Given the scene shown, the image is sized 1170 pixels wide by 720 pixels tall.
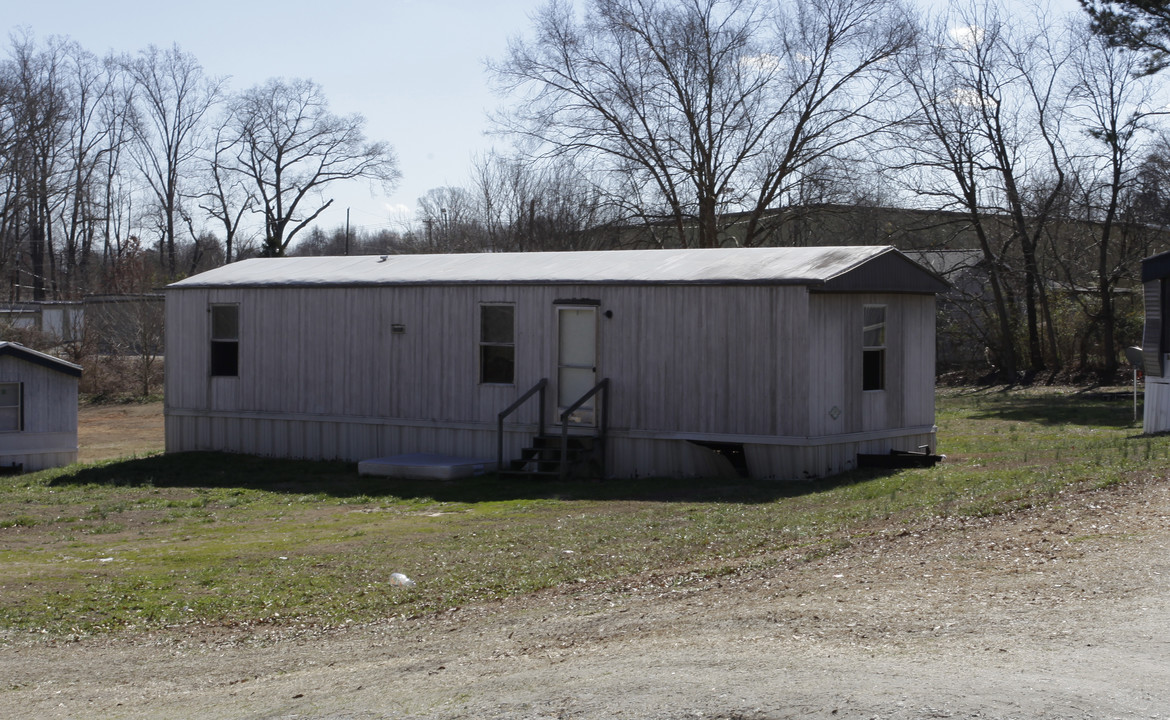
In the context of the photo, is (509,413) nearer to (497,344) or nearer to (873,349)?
(497,344)

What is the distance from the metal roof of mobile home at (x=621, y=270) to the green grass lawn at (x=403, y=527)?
8.61ft

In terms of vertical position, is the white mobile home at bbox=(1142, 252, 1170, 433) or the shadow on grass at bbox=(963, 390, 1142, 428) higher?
the white mobile home at bbox=(1142, 252, 1170, 433)

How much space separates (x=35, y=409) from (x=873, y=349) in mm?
14043

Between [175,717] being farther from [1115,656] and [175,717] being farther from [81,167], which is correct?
[81,167]

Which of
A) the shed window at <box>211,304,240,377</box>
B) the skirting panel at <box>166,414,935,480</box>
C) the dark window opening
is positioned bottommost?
the skirting panel at <box>166,414,935,480</box>

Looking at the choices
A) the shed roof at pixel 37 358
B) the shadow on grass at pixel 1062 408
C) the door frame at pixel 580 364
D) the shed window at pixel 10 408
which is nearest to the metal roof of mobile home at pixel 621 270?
the door frame at pixel 580 364

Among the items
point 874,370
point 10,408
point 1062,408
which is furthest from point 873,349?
point 10,408

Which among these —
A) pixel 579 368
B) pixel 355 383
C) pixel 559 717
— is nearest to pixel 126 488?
pixel 355 383

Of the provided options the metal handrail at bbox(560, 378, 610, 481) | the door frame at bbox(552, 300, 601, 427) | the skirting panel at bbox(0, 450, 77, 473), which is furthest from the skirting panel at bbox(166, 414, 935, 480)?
the skirting panel at bbox(0, 450, 77, 473)

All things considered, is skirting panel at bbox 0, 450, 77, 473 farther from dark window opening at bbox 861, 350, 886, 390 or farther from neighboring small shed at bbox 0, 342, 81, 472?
dark window opening at bbox 861, 350, 886, 390

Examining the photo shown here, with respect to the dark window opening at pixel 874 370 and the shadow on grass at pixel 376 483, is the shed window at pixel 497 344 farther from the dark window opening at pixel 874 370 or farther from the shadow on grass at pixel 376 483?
the dark window opening at pixel 874 370

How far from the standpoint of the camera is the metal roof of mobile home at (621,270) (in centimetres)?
1462

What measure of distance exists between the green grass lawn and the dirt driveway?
66 centimetres

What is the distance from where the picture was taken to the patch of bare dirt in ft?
71.3
